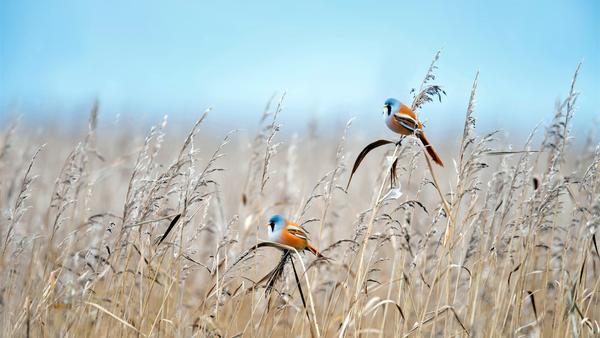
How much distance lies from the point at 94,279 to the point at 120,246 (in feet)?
0.61

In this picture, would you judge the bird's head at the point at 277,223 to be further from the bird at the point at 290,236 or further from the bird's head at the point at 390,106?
the bird's head at the point at 390,106

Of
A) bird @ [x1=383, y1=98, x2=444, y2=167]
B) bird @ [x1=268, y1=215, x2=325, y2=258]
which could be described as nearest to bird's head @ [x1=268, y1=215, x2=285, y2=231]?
bird @ [x1=268, y1=215, x2=325, y2=258]

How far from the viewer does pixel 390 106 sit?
2250 millimetres

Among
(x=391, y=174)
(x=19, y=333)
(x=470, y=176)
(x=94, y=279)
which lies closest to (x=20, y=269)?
(x=19, y=333)

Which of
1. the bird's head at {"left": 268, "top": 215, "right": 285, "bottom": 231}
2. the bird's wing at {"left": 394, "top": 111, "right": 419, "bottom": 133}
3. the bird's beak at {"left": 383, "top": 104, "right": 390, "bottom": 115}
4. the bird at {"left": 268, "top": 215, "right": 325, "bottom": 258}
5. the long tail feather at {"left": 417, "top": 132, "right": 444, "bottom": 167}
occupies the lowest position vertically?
the bird at {"left": 268, "top": 215, "right": 325, "bottom": 258}

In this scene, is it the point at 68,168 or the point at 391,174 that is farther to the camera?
the point at 68,168

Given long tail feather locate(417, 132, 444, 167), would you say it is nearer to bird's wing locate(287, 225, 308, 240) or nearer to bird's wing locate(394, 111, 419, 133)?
bird's wing locate(394, 111, 419, 133)

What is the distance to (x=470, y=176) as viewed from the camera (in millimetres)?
2318

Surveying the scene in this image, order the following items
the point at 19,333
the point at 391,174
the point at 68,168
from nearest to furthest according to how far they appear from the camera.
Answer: the point at 391,174 → the point at 19,333 → the point at 68,168

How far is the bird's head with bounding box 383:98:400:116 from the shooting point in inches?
87.7

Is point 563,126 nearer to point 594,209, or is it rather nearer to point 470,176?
point 594,209

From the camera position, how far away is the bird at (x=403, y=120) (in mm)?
2182

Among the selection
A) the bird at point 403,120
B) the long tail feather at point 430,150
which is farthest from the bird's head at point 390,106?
the long tail feather at point 430,150

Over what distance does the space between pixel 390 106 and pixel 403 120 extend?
0.29 feet
